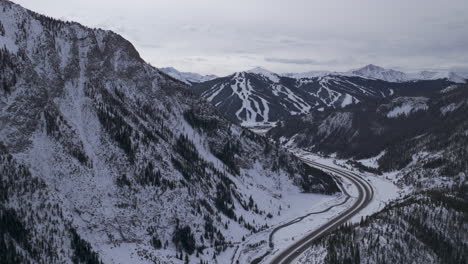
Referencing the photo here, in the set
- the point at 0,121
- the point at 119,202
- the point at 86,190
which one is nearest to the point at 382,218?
the point at 119,202

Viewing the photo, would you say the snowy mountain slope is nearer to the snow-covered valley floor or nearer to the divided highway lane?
the snow-covered valley floor

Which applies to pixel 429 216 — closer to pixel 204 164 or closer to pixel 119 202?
pixel 204 164

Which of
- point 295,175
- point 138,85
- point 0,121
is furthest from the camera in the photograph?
point 295,175

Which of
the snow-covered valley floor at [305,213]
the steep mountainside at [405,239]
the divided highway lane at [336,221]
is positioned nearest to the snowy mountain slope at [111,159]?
the snow-covered valley floor at [305,213]

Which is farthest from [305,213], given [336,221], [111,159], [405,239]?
[111,159]

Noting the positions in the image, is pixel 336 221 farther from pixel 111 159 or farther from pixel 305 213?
pixel 111 159

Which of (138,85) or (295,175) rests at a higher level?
(138,85)

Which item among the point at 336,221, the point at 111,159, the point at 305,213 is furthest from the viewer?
the point at 305,213

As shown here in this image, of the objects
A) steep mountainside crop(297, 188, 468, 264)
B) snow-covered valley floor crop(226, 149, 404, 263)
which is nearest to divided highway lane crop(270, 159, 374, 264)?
snow-covered valley floor crop(226, 149, 404, 263)
